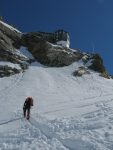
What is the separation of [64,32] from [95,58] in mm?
23450

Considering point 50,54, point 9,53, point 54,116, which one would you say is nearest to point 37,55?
point 50,54

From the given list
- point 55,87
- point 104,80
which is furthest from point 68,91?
point 104,80

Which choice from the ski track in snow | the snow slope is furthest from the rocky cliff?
the ski track in snow

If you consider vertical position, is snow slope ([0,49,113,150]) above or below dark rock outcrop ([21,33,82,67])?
below

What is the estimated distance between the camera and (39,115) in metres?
29.1

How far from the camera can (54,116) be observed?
2830 centimetres

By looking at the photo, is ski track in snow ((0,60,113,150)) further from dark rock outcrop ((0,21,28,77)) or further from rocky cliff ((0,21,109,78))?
rocky cliff ((0,21,109,78))

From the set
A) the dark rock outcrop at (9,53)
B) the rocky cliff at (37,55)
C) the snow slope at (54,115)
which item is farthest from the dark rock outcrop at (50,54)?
the snow slope at (54,115)

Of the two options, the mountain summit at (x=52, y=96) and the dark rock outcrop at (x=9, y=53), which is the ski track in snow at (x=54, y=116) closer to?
the mountain summit at (x=52, y=96)

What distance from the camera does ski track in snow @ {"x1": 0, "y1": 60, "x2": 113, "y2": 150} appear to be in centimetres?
1934

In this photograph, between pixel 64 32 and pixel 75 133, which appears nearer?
pixel 75 133

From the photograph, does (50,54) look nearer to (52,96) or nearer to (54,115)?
(52,96)

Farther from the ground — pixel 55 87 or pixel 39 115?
pixel 55 87

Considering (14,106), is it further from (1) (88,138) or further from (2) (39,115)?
(1) (88,138)
